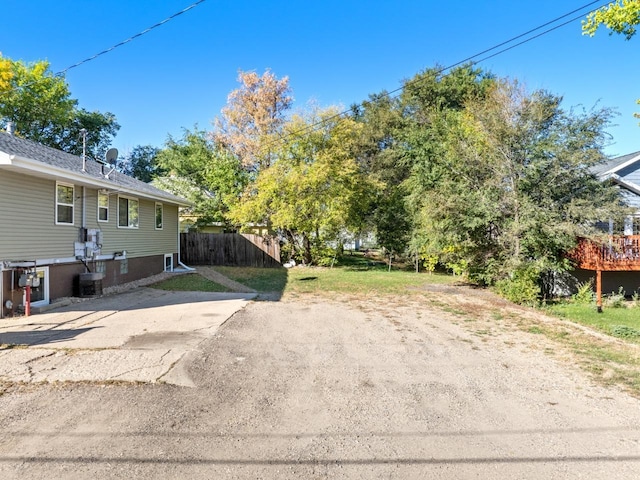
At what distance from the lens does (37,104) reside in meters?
23.7

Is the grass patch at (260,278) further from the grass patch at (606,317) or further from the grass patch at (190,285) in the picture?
the grass patch at (606,317)

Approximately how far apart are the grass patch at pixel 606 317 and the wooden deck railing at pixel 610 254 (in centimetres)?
126

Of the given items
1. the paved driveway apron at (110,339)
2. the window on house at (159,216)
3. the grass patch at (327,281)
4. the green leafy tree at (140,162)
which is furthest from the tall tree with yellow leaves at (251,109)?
the green leafy tree at (140,162)

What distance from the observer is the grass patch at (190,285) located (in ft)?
38.9

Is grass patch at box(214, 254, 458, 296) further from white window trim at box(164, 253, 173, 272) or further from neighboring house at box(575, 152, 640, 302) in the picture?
neighboring house at box(575, 152, 640, 302)

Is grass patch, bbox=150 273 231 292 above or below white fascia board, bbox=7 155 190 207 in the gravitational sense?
below

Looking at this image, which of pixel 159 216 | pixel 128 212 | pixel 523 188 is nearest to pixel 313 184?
pixel 159 216

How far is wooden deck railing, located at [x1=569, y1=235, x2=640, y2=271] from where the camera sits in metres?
11.0

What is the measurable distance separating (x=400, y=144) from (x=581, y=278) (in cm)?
1436

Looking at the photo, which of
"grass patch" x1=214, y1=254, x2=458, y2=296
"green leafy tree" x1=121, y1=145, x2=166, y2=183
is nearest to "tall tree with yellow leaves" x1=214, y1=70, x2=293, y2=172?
"grass patch" x1=214, y1=254, x2=458, y2=296

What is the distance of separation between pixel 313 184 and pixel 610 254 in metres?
11.3

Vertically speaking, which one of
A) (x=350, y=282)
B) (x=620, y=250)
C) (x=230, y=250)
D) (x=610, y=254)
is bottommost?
(x=350, y=282)

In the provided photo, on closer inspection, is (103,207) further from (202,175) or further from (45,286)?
(202,175)

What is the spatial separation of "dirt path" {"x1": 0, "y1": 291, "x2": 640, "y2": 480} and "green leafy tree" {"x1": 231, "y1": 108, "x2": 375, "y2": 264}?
12.2m
